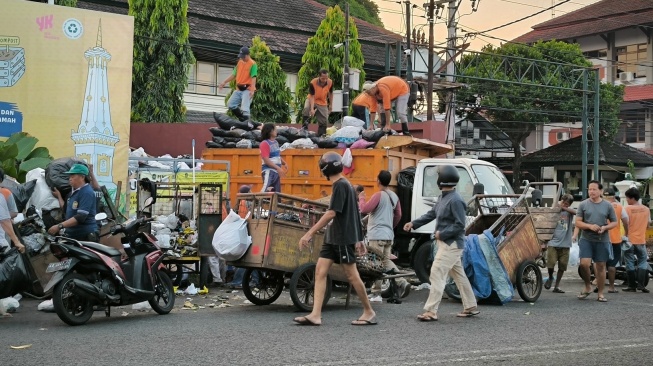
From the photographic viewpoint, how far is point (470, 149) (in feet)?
161

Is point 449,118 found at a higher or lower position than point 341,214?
higher

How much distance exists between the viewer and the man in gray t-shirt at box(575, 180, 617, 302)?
45.8ft

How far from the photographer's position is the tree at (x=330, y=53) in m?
33.6

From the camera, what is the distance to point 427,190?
1600 centimetres

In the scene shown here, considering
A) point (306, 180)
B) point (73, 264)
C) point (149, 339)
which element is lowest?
point (149, 339)

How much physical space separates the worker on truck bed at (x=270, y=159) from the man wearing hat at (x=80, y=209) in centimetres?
391

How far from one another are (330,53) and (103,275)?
24.2 metres

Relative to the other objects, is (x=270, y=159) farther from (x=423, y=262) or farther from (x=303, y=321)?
(x=303, y=321)

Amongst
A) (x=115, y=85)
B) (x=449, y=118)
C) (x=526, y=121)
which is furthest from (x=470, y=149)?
(x=115, y=85)

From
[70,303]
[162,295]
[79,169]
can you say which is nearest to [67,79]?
[79,169]

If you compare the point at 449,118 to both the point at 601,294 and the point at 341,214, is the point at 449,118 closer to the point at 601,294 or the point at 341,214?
the point at 601,294

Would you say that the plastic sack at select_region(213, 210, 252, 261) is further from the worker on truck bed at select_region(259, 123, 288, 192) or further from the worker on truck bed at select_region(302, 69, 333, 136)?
the worker on truck bed at select_region(302, 69, 333, 136)

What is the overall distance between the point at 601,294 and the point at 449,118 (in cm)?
1874

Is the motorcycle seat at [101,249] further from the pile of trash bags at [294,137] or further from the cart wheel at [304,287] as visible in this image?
the pile of trash bags at [294,137]
